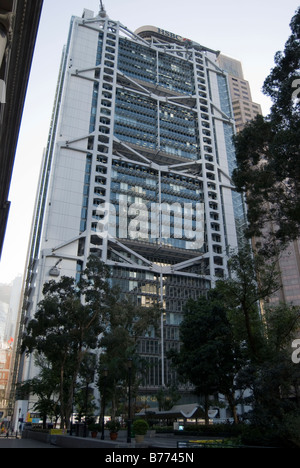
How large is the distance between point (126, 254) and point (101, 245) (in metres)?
6.99

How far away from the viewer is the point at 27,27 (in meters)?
11.8

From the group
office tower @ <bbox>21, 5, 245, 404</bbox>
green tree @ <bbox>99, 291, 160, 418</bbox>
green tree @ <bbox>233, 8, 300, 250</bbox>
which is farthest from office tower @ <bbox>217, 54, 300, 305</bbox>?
green tree @ <bbox>233, 8, 300, 250</bbox>

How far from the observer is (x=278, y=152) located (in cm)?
2072

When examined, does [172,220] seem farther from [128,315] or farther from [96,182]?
[128,315]

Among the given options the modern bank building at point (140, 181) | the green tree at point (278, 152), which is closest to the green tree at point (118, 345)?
the green tree at point (278, 152)

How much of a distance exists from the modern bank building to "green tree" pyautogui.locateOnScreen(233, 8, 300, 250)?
156 feet

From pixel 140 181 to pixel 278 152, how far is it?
6370cm

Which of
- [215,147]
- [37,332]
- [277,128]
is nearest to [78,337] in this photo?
[37,332]

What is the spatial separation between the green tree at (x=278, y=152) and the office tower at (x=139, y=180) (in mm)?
44440

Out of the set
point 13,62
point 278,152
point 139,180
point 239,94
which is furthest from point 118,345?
point 239,94

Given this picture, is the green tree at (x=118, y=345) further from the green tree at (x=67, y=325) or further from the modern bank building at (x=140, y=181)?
the modern bank building at (x=140, y=181)

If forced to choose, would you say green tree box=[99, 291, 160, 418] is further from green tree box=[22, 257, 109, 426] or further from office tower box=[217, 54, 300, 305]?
office tower box=[217, 54, 300, 305]

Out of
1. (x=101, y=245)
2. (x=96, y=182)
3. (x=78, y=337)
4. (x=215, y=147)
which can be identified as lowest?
(x=78, y=337)
